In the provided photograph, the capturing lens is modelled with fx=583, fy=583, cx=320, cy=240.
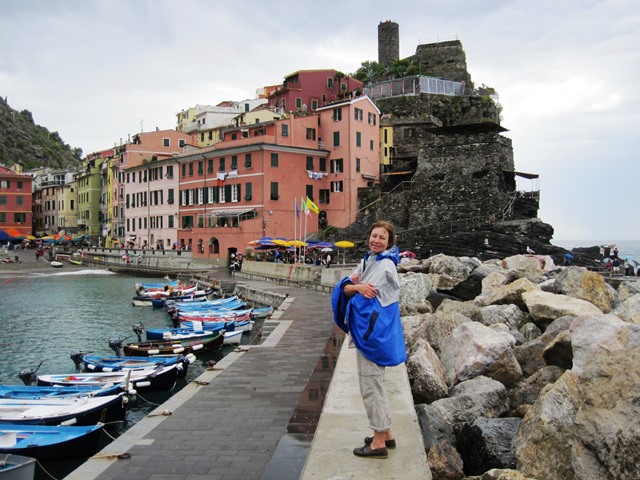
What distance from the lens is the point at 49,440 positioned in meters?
10.7

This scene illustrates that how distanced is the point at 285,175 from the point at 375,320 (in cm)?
4999

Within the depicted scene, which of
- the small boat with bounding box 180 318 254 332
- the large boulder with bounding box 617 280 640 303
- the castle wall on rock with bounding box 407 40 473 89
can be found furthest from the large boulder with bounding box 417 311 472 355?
the castle wall on rock with bounding box 407 40 473 89

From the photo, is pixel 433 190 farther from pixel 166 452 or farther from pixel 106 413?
pixel 166 452

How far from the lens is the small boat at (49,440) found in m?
10.5

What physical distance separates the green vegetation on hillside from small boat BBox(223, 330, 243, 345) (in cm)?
12913

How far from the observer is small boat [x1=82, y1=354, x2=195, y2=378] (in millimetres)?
16375

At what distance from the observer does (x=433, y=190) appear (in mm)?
49969

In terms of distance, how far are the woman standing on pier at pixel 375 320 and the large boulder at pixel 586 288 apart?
1125 cm

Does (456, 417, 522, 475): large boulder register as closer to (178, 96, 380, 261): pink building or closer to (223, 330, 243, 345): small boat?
(223, 330, 243, 345): small boat

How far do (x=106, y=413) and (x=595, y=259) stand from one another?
35613mm

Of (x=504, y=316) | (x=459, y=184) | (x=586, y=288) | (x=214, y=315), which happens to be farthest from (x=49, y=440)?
(x=459, y=184)

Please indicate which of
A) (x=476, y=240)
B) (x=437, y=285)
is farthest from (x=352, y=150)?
(x=437, y=285)

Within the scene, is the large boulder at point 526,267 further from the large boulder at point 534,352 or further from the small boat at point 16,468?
the small boat at point 16,468

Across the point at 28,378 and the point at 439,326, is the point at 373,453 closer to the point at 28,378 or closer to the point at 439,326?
the point at 439,326
